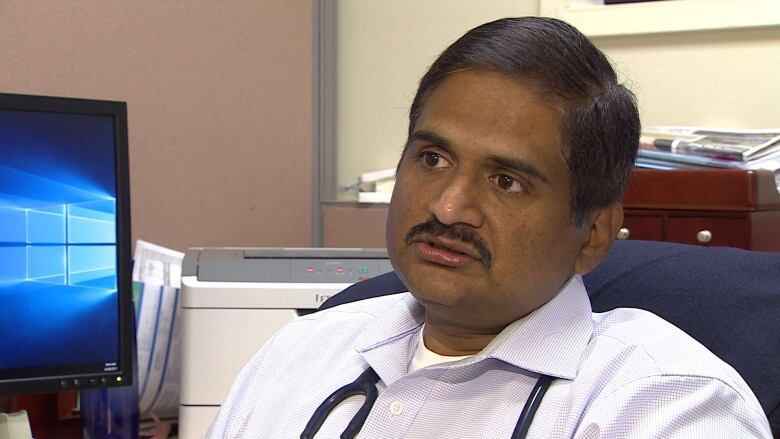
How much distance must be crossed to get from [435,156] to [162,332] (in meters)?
0.83

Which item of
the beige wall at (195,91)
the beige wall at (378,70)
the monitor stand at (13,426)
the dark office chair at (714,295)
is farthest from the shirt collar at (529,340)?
the beige wall at (378,70)

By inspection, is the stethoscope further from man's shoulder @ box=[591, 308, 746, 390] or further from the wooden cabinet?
the wooden cabinet

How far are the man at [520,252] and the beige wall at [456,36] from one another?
2.99 feet

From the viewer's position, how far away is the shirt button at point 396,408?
97 cm

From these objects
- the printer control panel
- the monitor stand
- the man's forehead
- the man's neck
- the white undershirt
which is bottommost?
the monitor stand

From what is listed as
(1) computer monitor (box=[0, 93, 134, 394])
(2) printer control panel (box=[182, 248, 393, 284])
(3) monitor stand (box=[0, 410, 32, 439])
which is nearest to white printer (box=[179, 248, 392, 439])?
(2) printer control panel (box=[182, 248, 393, 284])

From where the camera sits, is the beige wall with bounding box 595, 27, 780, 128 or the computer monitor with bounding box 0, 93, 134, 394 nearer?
the computer monitor with bounding box 0, 93, 134, 394

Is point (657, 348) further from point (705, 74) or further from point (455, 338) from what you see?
point (705, 74)

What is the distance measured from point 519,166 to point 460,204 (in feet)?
0.22

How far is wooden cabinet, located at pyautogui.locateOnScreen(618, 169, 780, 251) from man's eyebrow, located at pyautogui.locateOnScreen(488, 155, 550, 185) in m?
0.52

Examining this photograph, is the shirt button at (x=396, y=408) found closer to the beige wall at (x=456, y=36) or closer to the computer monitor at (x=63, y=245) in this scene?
the computer monitor at (x=63, y=245)

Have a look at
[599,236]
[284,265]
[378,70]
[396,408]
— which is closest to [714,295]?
[599,236]

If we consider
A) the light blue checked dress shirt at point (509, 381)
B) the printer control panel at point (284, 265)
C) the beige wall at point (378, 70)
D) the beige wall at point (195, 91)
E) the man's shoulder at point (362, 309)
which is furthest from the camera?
the beige wall at point (378, 70)

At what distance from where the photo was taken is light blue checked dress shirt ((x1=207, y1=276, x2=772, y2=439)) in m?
0.84
